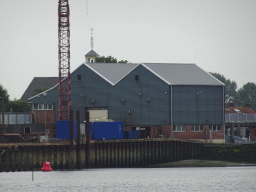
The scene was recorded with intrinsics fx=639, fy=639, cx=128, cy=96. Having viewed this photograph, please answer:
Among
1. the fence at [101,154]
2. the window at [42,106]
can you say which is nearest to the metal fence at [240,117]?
the window at [42,106]

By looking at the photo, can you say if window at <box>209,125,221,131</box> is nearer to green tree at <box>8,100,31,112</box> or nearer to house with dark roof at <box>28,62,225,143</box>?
house with dark roof at <box>28,62,225,143</box>

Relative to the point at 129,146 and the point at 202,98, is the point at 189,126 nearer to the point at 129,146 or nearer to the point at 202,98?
the point at 202,98

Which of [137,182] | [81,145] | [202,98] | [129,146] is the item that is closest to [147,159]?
[129,146]

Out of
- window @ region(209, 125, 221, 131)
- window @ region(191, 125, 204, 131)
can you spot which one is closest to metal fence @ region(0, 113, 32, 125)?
window @ region(191, 125, 204, 131)

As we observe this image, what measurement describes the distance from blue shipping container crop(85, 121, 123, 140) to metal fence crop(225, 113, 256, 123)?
120 feet

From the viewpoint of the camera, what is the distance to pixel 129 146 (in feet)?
310

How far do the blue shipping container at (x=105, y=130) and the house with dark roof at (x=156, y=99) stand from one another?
37.9 feet

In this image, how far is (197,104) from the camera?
118938mm

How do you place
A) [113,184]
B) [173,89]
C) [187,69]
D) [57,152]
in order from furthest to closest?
[187,69], [173,89], [57,152], [113,184]

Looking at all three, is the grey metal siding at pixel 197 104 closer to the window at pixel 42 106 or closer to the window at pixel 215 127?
the window at pixel 215 127

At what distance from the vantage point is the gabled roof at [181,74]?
119m

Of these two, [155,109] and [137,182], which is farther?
[155,109]

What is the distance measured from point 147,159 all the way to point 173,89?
2461 centimetres

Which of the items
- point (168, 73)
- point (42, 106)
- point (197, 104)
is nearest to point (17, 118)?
point (42, 106)
